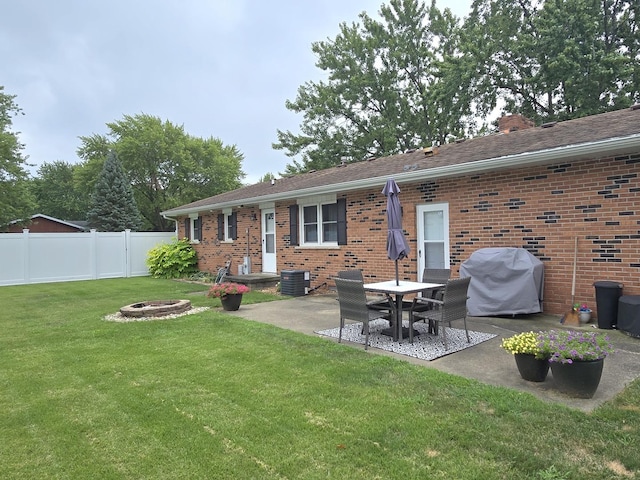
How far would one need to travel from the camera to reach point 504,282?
675 cm

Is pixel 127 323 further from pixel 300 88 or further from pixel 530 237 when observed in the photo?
pixel 300 88

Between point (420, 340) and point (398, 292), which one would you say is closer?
point (398, 292)

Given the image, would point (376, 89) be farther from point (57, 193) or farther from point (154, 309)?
point (57, 193)

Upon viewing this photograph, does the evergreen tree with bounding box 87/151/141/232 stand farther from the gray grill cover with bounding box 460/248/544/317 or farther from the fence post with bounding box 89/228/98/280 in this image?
the gray grill cover with bounding box 460/248/544/317

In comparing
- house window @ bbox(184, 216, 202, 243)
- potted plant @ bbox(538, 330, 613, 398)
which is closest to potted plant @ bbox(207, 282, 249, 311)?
potted plant @ bbox(538, 330, 613, 398)

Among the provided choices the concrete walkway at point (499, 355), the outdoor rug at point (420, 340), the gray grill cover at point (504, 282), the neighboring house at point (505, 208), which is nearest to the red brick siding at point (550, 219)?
the neighboring house at point (505, 208)

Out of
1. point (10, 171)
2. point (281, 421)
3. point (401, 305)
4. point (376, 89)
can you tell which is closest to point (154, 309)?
point (401, 305)

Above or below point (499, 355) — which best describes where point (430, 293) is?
above

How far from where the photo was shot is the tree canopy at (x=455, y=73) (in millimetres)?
16609

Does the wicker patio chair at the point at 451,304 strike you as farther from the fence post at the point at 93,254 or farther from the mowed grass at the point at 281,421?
the fence post at the point at 93,254

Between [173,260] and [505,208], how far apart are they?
1299 cm

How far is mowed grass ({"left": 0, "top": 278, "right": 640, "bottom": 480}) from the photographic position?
101 inches

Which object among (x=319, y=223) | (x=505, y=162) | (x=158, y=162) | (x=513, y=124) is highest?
(x=158, y=162)

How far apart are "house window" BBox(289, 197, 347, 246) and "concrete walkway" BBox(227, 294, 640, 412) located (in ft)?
9.00
